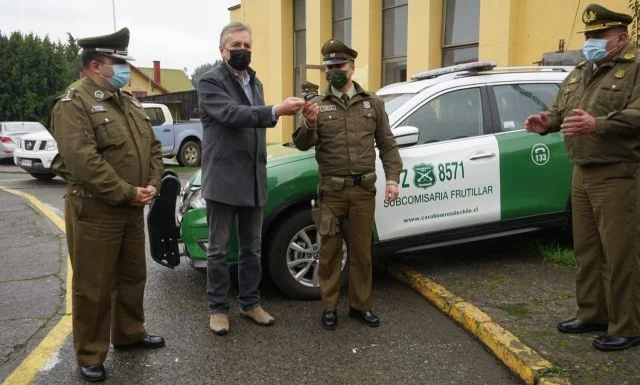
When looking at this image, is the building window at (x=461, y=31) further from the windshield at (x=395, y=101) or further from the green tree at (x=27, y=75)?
the green tree at (x=27, y=75)

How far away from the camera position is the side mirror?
4688 millimetres

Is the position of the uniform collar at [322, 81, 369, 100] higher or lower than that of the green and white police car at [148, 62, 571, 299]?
higher

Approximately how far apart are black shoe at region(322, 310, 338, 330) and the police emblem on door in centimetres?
129

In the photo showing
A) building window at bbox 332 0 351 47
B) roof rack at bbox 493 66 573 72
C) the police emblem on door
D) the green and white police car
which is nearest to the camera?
the green and white police car

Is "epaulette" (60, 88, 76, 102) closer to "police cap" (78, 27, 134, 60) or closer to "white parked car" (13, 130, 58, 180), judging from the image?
"police cap" (78, 27, 134, 60)

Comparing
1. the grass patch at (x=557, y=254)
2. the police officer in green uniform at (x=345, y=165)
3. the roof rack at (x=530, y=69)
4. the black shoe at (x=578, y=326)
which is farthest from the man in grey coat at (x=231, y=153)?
the grass patch at (x=557, y=254)

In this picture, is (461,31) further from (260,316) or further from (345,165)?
(260,316)

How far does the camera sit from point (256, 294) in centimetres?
436

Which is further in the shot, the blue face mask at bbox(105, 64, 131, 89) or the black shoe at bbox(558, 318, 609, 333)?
the black shoe at bbox(558, 318, 609, 333)

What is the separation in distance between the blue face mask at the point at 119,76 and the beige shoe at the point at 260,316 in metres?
1.85

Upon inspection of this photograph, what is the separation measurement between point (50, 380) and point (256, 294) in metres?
1.47

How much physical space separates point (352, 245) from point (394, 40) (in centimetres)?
1132

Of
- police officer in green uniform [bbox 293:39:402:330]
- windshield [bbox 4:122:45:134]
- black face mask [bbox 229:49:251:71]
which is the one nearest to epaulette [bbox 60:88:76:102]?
black face mask [bbox 229:49:251:71]

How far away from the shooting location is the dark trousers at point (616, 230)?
358cm
